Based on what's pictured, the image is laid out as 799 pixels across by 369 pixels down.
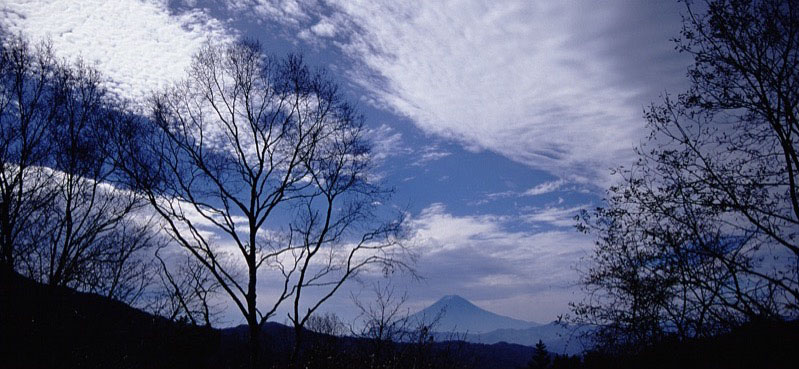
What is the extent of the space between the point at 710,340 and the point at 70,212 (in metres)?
20.2

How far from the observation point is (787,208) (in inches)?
332

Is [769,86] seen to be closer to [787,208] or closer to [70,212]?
[787,208]

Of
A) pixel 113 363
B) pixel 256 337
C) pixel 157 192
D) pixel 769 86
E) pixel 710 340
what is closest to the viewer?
pixel 710 340

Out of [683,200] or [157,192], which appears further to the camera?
[157,192]

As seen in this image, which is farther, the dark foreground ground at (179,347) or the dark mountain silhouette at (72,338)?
the dark mountain silhouette at (72,338)

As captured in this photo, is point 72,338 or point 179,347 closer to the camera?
point 179,347

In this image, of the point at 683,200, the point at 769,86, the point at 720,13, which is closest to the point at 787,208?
the point at 683,200

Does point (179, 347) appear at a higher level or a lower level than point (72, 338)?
lower

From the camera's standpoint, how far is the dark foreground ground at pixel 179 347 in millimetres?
6731

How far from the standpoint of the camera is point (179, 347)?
1255 centimetres

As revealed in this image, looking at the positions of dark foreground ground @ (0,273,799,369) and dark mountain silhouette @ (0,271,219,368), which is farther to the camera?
dark mountain silhouette @ (0,271,219,368)

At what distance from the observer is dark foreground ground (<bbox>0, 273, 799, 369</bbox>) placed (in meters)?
6.73

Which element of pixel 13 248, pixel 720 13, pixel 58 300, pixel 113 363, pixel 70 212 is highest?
pixel 720 13

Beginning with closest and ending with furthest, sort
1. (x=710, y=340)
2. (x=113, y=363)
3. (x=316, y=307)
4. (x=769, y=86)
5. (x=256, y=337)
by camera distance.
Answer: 1. (x=710, y=340)
2. (x=769, y=86)
3. (x=113, y=363)
4. (x=256, y=337)
5. (x=316, y=307)
